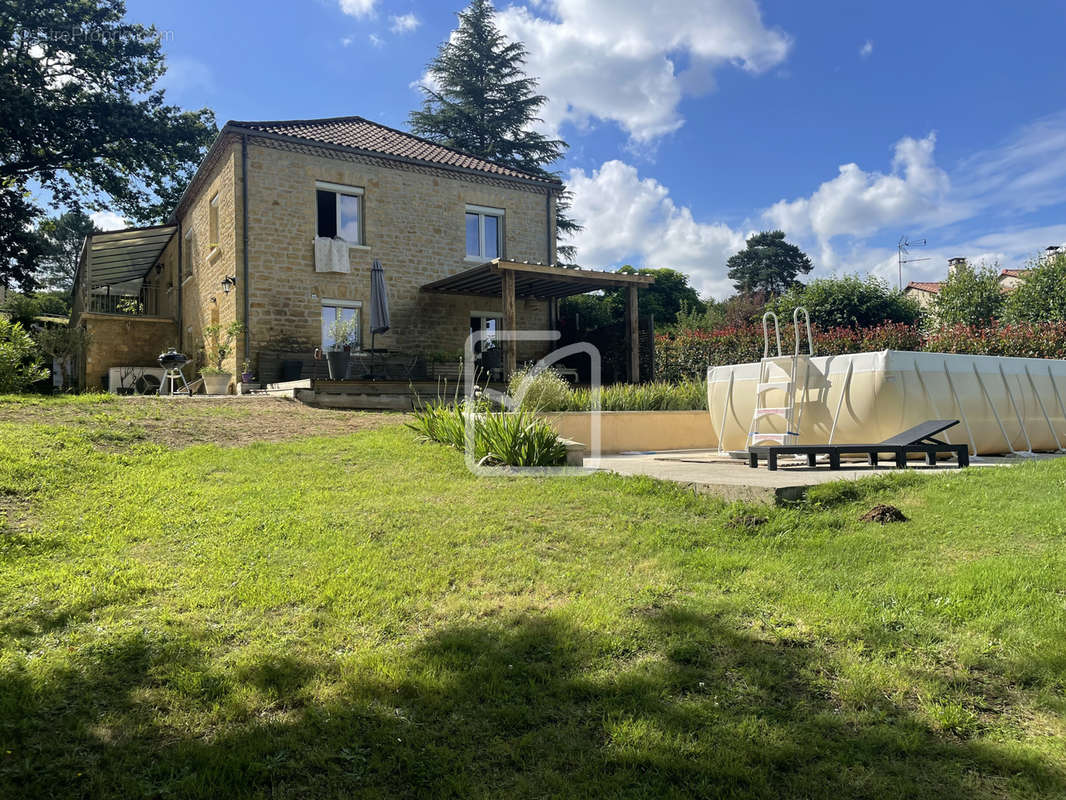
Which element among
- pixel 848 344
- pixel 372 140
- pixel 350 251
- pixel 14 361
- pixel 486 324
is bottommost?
pixel 14 361

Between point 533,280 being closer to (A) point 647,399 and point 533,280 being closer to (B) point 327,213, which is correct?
(B) point 327,213

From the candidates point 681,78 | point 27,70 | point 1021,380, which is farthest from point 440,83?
point 1021,380

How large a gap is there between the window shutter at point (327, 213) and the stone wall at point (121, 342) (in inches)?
350

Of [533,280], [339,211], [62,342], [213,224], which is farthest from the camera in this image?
[62,342]

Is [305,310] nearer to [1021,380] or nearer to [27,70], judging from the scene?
[1021,380]

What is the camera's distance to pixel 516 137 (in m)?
31.2

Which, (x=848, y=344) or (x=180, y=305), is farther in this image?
(x=180, y=305)

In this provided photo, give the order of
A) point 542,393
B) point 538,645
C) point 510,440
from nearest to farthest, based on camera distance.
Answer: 1. point 538,645
2. point 510,440
3. point 542,393

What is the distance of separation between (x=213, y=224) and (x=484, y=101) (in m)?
16.2

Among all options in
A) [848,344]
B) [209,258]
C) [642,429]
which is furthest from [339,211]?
[848,344]

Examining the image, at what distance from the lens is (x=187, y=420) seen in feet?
29.9

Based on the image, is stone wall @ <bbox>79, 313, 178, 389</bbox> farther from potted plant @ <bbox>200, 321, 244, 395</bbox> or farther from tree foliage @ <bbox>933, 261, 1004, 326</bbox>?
tree foliage @ <bbox>933, 261, 1004, 326</bbox>

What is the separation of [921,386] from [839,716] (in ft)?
18.5

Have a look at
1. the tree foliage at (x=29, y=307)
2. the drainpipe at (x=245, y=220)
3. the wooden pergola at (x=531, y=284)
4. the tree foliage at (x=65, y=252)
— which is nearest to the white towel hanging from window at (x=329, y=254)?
the drainpipe at (x=245, y=220)
